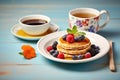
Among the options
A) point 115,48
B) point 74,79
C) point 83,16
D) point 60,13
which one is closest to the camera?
point 74,79

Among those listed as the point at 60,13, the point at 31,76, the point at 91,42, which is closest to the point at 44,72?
the point at 31,76

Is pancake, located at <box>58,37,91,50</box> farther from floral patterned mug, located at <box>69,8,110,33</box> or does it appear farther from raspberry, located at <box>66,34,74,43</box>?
floral patterned mug, located at <box>69,8,110,33</box>

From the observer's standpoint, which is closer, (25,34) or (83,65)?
(83,65)

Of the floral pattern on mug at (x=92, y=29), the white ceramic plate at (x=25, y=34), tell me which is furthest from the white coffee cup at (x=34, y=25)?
the floral pattern on mug at (x=92, y=29)

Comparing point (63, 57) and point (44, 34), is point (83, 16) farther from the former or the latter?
point (63, 57)

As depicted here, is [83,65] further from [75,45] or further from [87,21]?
[87,21]

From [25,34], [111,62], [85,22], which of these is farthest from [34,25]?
[111,62]

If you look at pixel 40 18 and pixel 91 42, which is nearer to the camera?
pixel 91 42
